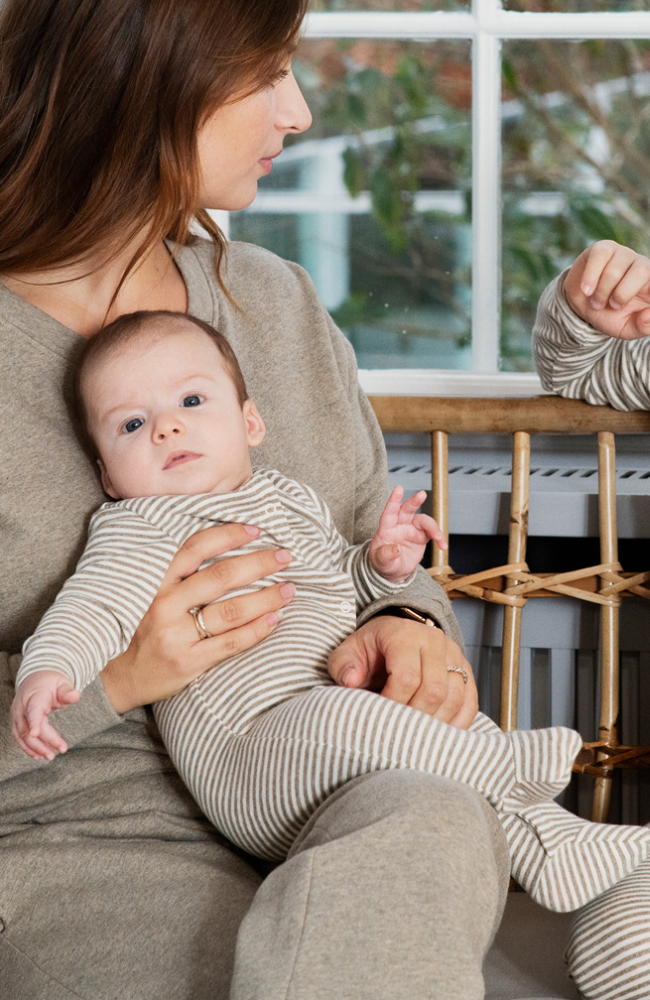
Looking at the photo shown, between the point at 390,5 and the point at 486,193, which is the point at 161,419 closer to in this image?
the point at 486,193

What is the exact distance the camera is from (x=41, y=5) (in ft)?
3.20

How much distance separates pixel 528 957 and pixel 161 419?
2.06 feet

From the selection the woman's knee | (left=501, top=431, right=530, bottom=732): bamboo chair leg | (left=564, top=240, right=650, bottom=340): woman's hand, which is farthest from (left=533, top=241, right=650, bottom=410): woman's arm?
the woman's knee

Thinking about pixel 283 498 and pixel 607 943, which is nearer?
pixel 607 943

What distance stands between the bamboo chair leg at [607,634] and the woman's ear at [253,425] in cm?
51

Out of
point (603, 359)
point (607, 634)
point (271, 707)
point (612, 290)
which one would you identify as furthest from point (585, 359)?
point (271, 707)

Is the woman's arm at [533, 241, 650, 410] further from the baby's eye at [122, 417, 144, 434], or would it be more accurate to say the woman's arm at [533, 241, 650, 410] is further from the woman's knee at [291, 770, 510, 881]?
the woman's knee at [291, 770, 510, 881]

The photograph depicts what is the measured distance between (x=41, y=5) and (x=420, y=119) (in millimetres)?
851

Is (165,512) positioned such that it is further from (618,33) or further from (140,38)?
(618,33)

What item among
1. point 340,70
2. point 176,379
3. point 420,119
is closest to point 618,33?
point 420,119

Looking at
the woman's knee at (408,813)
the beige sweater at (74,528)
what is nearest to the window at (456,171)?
the beige sweater at (74,528)

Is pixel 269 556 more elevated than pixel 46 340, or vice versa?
pixel 46 340

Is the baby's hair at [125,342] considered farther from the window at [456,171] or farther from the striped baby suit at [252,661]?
the window at [456,171]

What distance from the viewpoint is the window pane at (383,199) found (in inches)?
66.2
